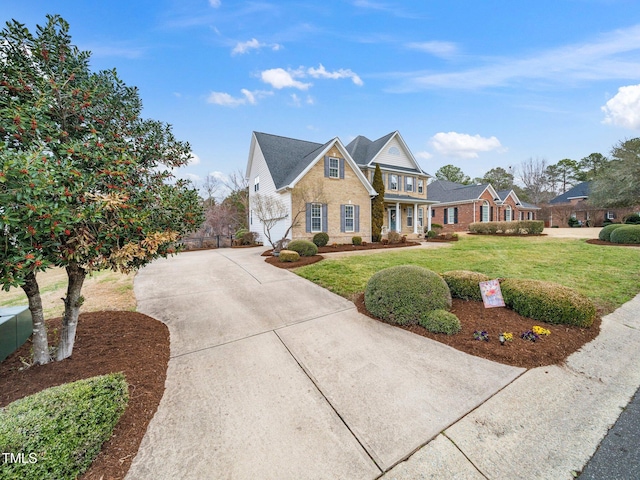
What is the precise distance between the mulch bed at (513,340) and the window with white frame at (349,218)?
11.1m

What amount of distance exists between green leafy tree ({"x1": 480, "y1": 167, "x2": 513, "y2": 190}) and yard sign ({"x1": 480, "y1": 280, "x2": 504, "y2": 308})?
168 ft

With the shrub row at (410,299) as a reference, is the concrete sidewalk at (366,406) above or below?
below

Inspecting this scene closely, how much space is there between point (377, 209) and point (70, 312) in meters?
15.8

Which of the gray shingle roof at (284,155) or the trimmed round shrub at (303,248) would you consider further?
the gray shingle roof at (284,155)

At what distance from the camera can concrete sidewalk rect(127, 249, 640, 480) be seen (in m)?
1.90

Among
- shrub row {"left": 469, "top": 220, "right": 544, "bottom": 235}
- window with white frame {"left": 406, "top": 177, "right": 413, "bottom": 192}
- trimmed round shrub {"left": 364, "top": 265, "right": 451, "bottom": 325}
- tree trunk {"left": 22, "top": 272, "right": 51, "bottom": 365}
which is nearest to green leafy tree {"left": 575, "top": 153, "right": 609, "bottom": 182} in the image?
shrub row {"left": 469, "top": 220, "right": 544, "bottom": 235}

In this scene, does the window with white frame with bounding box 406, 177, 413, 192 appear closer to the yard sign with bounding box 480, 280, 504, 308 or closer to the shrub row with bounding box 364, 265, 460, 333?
the yard sign with bounding box 480, 280, 504, 308

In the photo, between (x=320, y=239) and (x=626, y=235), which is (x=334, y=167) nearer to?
(x=320, y=239)

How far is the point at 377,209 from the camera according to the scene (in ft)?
55.3

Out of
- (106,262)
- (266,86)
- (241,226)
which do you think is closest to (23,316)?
(106,262)

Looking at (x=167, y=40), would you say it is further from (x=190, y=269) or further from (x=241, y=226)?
(x=241, y=226)

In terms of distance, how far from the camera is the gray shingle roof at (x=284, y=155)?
1511cm

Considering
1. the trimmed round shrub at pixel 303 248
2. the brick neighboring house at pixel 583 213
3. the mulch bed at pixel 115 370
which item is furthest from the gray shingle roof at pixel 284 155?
the brick neighboring house at pixel 583 213

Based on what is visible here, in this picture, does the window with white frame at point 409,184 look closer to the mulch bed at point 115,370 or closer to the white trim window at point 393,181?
the white trim window at point 393,181
